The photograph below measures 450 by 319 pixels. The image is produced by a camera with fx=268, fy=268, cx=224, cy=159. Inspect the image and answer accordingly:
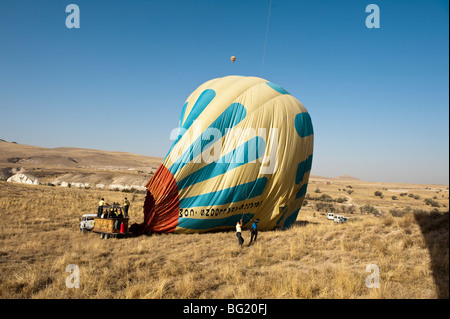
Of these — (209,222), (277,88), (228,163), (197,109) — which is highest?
(277,88)

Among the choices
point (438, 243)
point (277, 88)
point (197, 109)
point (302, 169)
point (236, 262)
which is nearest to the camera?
point (438, 243)

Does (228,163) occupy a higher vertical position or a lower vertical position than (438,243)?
higher

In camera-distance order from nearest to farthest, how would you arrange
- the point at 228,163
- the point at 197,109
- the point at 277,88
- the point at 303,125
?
the point at 228,163
the point at 197,109
the point at 303,125
the point at 277,88

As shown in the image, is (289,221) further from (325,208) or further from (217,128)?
(325,208)

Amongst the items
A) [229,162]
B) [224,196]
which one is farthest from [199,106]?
[224,196]

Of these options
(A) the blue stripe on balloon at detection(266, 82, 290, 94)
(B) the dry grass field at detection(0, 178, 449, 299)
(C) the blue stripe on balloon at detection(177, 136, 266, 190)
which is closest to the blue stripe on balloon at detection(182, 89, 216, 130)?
(C) the blue stripe on balloon at detection(177, 136, 266, 190)

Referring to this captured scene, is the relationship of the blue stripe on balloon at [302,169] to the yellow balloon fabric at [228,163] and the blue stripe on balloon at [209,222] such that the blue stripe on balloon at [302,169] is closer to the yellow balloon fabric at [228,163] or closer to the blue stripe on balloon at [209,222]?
the yellow balloon fabric at [228,163]

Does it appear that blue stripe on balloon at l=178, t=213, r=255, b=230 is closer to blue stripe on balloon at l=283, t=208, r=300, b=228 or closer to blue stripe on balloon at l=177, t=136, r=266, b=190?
blue stripe on balloon at l=177, t=136, r=266, b=190
